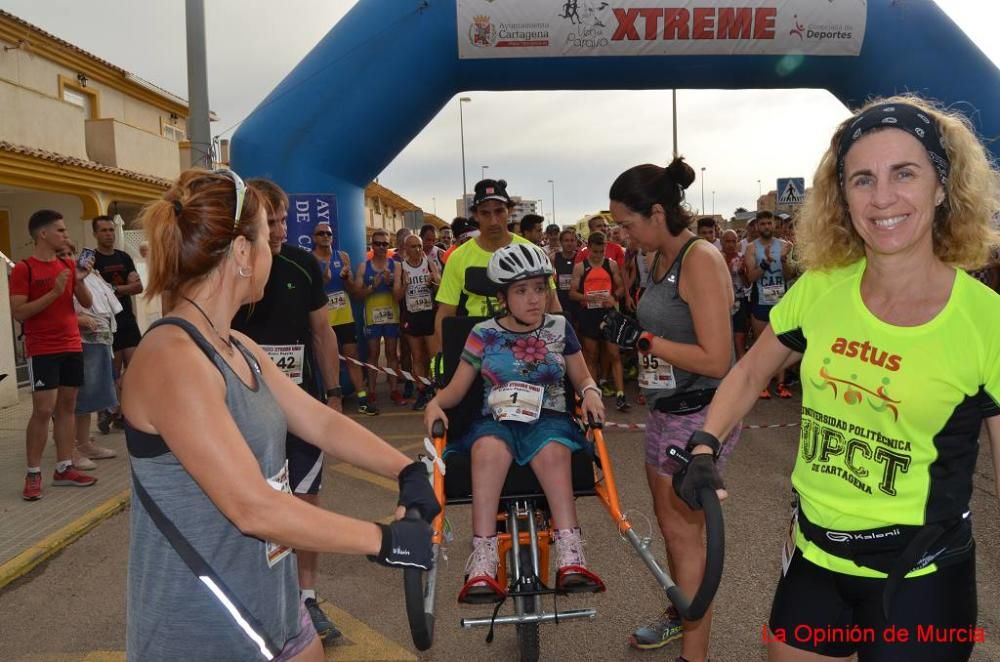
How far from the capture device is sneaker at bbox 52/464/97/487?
5914mm

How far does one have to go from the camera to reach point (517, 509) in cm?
321

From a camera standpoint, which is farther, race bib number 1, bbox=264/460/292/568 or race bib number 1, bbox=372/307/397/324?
race bib number 1, bbox=372/307/397/324

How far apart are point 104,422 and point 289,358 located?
17.5ft

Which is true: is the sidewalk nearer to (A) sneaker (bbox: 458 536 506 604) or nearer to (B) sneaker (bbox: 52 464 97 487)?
(B) sneaker (bbox: 52 464 97 487)

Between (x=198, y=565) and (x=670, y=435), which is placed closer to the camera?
(x=198, y=565)

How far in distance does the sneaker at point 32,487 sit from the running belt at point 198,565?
4.85 metres

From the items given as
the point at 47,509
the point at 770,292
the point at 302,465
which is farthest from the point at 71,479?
the point at 770,292

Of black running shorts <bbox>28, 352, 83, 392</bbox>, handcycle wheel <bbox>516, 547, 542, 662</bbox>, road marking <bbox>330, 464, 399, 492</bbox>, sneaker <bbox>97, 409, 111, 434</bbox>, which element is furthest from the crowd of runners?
sneaker <bbox>97, 409, 111, 434</bbox>

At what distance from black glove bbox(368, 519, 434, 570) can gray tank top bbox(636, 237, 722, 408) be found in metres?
1.68

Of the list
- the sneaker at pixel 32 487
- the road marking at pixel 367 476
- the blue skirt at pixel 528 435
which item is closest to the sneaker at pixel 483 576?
the blue skirt at pixel 528 435

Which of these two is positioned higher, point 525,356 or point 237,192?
point 237,192

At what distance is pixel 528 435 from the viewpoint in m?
3.24

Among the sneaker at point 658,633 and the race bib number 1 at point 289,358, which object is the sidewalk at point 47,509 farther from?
the sneaker at point 658,633

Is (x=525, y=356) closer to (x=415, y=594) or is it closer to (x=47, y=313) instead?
(x=415, y=594)
